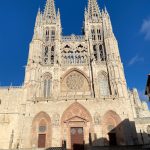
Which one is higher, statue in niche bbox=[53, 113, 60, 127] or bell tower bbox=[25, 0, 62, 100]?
bell tower bbox=[25, 0, 62, 100]

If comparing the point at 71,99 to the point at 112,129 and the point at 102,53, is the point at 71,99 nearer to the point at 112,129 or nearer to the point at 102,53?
the point at 112,129

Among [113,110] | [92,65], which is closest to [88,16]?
[92,65]

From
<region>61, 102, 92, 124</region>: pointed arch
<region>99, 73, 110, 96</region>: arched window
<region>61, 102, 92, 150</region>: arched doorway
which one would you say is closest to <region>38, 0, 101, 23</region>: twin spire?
<region>99, 73, 110, 96</region>: arched window

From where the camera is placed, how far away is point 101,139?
23.1m

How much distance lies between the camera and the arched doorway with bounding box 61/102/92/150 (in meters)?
23.7

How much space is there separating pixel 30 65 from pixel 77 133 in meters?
12.1

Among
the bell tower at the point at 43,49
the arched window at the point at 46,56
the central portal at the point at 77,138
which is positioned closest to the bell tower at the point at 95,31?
the bell tower at the point at 43,49

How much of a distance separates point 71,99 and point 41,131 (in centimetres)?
569

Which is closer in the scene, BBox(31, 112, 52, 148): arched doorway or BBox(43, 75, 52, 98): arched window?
BBox(31, 112, 52, 148): arched doorway

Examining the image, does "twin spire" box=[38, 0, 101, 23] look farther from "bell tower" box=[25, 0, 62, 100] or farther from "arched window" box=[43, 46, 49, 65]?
"arched window" box=[43, 46, 49, 65]

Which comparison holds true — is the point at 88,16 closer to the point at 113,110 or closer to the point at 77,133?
the point at 113,110

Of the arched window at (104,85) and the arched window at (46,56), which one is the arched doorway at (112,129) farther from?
the arched window at (46,56)

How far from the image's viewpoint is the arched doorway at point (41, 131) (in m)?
23.2

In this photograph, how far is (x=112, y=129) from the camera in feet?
79.7
